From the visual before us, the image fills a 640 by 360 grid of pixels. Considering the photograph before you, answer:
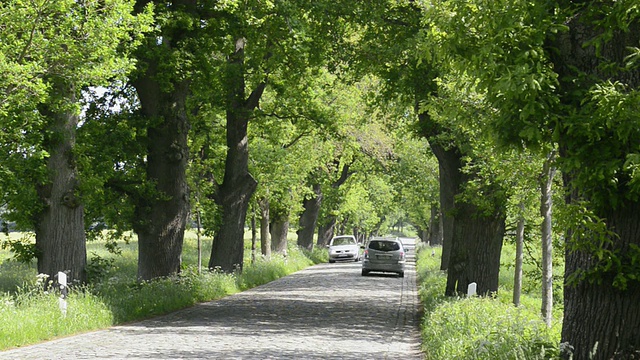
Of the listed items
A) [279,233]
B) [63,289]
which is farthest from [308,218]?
[63,289]

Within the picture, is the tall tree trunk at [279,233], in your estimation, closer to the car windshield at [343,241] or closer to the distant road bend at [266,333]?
the car windshield at [343,241]

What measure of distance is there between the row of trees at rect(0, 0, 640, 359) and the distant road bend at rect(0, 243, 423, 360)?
7.46ft

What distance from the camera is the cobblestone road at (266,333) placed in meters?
12.9

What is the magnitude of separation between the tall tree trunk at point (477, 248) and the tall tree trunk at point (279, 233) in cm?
2750

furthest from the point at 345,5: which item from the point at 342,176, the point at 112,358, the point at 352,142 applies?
the point at 342,176

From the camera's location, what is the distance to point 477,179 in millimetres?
18578

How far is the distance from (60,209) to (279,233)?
30.1 metres

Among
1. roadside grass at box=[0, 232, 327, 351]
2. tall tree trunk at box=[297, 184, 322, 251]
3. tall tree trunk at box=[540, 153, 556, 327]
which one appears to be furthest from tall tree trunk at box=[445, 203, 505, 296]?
tall tree trunk at box=[297, 184, 322, 251]

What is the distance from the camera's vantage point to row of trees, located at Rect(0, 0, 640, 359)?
7.84 metres

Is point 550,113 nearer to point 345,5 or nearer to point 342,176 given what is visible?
point 345,5

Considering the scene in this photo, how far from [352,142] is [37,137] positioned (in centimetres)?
2305

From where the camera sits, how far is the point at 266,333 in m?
16.2

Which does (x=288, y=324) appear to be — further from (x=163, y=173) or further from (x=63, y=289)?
(x=163, y=173)

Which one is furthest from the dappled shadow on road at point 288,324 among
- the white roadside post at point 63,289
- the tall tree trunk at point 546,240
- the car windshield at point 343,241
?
the car windshield at point 343,241
